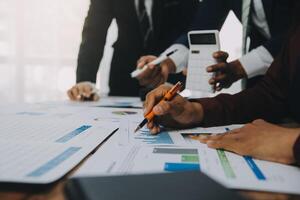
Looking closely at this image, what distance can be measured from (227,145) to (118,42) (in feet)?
3.68

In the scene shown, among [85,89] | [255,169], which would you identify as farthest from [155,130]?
[85,89]

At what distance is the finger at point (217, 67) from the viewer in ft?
3.25

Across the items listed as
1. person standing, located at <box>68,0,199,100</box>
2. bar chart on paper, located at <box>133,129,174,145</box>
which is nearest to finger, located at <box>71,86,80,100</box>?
person standing, located at <box>68,0,199,100</box>

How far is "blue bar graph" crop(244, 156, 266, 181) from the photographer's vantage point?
0.40 metres

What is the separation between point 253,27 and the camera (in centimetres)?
129

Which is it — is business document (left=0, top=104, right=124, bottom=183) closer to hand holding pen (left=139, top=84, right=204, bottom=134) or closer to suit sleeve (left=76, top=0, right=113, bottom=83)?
hand holding pen (left=139, top=84, right=204, bottom=134)

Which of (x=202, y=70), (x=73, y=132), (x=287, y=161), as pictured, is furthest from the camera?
(x=202, y=70)

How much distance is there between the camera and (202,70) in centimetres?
102

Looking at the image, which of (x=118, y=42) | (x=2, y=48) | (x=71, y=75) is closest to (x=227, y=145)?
(x=118, y=42)

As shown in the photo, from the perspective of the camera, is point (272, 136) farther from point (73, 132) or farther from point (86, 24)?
point (86, 24)

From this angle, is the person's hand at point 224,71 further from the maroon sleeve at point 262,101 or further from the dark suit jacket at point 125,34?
the dark suit jacket at point 125,34

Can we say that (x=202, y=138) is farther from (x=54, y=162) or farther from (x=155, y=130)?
(x=54, y=162)

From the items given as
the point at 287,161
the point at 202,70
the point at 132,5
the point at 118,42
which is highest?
the point at 132,5

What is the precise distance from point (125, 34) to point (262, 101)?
862 mm
